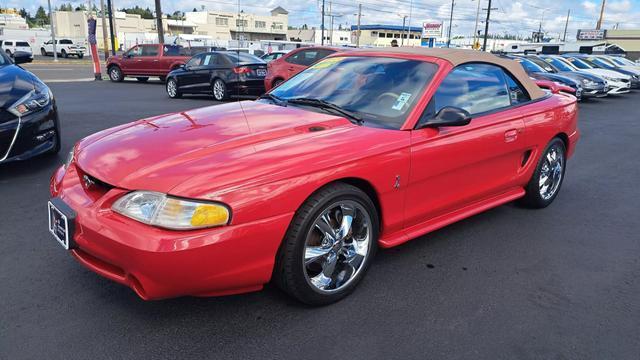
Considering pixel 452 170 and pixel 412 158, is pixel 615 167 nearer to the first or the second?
pixel 452 170

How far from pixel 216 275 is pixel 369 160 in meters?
1.07

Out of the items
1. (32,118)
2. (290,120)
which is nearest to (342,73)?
(290,120)

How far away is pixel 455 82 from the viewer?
3539 mm

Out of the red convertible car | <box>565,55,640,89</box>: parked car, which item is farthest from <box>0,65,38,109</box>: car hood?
<box>565,55,640,89</box>: parked car

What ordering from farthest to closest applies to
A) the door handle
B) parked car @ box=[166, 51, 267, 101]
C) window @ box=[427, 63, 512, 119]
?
parked car @ box=[166, 51, 267, 101] < the door handle < window @ box=[427, 63, 512, 119]

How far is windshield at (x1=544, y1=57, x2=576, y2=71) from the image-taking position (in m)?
16.8

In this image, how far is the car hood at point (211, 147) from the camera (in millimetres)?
2361

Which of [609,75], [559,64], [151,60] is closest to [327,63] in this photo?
[559,64]

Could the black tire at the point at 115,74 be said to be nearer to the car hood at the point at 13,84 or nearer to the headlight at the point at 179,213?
the car hood at the point at 13,84

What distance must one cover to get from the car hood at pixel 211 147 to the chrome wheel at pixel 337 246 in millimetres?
346

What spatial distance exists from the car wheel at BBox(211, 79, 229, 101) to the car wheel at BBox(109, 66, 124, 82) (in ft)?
27.0

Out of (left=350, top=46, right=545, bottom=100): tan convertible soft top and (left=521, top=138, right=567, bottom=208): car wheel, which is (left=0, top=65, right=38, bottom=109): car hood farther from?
(left=521, top=138, right=567, bottom=208): car wheel

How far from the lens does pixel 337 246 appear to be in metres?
2.81

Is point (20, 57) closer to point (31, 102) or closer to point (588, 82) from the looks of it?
point (31, 102)
